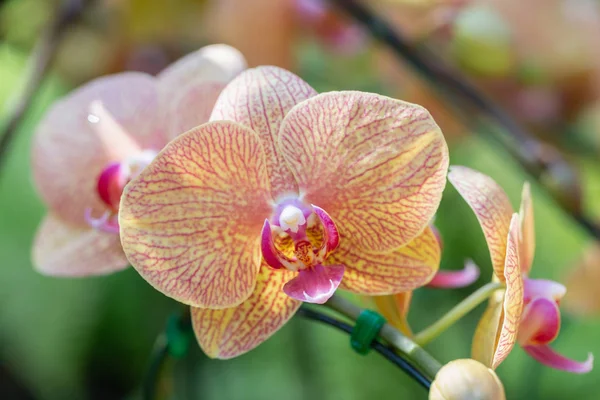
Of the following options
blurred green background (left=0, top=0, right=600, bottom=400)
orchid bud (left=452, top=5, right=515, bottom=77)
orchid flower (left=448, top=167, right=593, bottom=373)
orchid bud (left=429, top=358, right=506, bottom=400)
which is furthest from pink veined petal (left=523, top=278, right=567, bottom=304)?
blurred green background (left=0, top=0, right=600, bottom=400)

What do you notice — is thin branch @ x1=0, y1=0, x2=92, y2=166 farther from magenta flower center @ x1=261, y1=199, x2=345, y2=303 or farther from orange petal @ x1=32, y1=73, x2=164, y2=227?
magenta flower center @ x1=261, y1=199, x2=345, y2=303

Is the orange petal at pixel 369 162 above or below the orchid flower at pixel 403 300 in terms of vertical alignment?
above

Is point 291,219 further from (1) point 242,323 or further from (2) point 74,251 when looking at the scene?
(2) point 74,251

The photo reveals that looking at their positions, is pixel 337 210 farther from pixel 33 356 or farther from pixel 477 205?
pixel 33 356

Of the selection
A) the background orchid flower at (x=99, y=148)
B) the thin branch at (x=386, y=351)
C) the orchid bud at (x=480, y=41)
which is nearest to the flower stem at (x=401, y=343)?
the thin branch at (x=386, y=351)

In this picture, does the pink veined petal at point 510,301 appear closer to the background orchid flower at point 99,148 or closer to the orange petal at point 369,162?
the orange petal at point 369,162

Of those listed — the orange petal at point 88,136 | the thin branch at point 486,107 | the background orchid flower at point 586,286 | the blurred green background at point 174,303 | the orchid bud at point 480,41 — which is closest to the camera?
the orange petal at point 88,136

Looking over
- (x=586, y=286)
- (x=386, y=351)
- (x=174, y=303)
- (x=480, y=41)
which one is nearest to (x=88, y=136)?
(x=386, y=351)

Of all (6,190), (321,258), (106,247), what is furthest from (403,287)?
(6,190)
